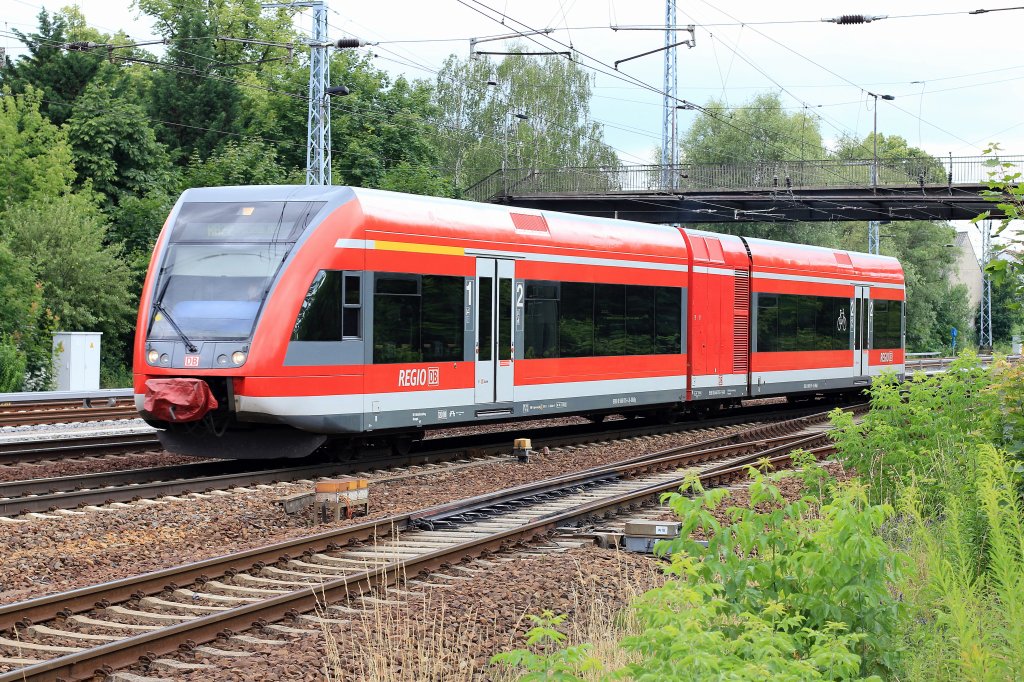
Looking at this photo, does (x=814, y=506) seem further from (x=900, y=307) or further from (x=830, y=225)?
(x=830, y=225)

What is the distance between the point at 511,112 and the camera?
64.9 m

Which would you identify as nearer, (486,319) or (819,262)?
(486,319)

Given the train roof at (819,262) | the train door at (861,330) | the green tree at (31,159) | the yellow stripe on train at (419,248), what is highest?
the green tree at (31,159)

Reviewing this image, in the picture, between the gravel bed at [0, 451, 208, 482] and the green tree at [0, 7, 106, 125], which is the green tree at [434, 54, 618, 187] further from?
the gravel bed at [0, 451, 208, 482]

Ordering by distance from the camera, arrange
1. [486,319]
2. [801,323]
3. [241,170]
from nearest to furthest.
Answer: [486,319] < [801,323] < [241,170]

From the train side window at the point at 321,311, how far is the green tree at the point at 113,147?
2564 centimetres

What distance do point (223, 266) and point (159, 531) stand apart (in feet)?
13.1

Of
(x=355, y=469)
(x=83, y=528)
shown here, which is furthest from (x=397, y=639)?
(x=355, y=469)

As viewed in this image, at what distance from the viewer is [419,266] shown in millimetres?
14664

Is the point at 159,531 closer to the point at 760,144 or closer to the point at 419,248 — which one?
the point at 419,248

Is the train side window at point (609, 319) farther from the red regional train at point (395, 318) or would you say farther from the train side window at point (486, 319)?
the train side window at point (486, 319)

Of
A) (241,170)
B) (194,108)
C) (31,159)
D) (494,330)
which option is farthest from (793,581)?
(194,108)

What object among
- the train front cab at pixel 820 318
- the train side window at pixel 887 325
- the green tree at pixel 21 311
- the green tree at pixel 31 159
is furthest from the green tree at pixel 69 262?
the train side window at pixel 887 325

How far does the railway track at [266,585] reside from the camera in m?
6.67
